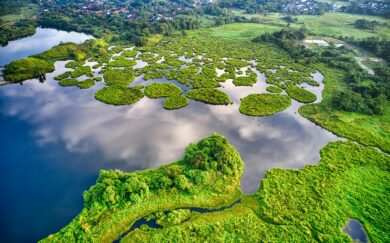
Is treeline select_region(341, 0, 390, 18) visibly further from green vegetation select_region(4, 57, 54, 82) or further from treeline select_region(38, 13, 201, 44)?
green vegetation select_region(4, 57, 54, 82)

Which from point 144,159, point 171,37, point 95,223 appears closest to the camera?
point 95,223

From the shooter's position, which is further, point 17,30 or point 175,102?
point 17,30

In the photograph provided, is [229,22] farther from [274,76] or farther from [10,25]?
[10,25]

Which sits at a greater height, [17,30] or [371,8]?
[371,8]

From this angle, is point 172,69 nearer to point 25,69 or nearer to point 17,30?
point 25,69

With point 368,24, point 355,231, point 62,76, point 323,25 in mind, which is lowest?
point 355,231

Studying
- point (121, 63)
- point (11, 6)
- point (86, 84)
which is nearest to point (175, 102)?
point (86, 84)

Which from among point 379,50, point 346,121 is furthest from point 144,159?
point 379,50
